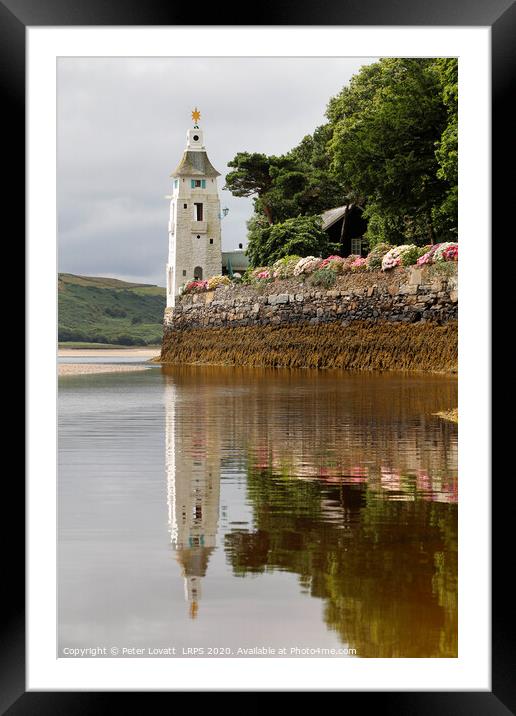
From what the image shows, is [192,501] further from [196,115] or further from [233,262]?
[233,262]

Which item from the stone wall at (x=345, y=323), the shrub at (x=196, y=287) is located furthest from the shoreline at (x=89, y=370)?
the shrub at (x=196, y=287)

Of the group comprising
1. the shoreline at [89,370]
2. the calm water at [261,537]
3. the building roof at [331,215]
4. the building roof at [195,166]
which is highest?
the building roof at [195,166]

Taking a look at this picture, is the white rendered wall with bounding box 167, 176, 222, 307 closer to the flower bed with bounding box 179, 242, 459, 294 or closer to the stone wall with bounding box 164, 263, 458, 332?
the stone wall with bounding box 164, 263, 458, 332

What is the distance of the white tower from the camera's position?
6050cm

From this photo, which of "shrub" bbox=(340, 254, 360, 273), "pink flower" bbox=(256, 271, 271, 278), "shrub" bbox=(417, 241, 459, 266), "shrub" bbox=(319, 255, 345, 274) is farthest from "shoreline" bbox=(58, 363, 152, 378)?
"shrub" bbox=(417, 241, 459, 266)

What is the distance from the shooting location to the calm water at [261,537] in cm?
414

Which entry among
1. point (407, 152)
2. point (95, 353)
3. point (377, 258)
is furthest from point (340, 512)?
point (95, 353)

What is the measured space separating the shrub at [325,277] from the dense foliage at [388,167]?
325cm

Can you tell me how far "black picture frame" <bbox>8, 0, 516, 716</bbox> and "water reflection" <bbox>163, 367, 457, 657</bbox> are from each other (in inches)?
10.3
